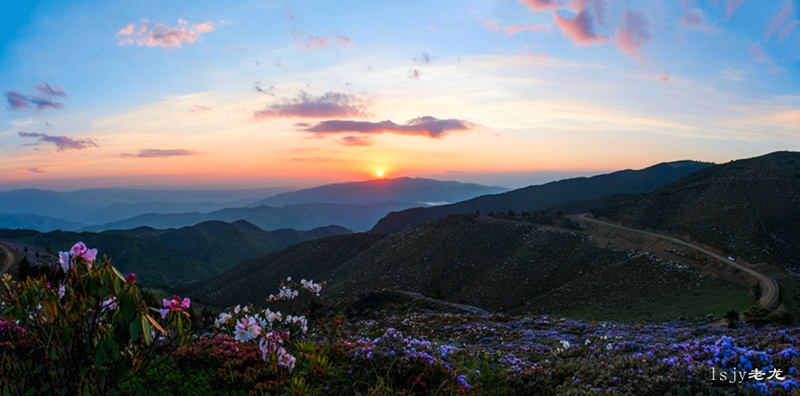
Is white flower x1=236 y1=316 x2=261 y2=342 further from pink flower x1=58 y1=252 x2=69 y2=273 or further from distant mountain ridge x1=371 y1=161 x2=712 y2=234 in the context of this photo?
distant mountain ridge x1=371 y1=161 x2=712 y2=234

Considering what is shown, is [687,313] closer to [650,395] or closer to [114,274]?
[650,395]

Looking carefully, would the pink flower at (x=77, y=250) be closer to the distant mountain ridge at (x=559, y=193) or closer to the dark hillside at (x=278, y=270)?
the dark hillside at (x=278, y=270)

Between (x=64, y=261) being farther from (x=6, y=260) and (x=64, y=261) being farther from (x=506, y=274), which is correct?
(x=6, y=260)

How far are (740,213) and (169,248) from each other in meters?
129

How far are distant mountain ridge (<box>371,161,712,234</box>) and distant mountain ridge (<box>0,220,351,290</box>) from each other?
51.3 meters

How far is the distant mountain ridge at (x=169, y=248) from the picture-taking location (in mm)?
96812

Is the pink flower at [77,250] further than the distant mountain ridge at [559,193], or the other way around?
the distant mountain ridge at [559,193]

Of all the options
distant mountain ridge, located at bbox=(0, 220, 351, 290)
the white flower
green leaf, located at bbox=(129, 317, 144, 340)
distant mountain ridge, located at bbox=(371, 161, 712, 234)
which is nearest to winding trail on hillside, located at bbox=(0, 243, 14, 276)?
distant mountain ridge, located at bbox=(0, 220, 351, 290)

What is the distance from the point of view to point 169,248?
112 m

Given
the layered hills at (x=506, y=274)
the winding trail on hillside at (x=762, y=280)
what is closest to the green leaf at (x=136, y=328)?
the layered hills at (x=506, y=274)

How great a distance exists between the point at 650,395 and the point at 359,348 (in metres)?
4.60

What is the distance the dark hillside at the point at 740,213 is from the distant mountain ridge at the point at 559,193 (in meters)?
68.9

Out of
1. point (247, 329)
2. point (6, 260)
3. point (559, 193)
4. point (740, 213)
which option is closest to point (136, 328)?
point (247, 329)

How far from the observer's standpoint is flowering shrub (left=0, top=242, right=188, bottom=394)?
3.09 meters
